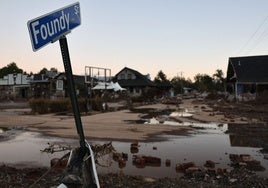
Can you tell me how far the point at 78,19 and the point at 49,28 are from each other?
35 centimetres

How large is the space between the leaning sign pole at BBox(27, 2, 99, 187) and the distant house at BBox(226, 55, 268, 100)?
120 feet

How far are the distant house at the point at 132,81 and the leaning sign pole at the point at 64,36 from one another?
2205 inches

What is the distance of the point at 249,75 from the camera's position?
134 feet

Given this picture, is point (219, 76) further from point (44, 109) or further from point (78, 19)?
point (78, 19)

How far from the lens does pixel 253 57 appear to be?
43656 millimetres

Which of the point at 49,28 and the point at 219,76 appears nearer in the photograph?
the point at 49,28

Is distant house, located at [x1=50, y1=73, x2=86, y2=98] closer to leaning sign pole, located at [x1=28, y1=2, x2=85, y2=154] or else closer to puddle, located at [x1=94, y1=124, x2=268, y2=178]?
puddle, located at [x1=94, y1=124, x2=268, y2=178]

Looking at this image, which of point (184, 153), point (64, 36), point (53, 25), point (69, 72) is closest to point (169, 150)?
point (184, 153)

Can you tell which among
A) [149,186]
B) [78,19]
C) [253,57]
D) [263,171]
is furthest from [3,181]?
[253,57]

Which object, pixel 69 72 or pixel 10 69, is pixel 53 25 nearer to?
pixel 69 72

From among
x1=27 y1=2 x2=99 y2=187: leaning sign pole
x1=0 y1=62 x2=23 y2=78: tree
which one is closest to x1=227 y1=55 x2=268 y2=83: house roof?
x1=27 y1=2 x2=99 y2=187: leaning sign pole

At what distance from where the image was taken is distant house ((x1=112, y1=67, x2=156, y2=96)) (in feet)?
196

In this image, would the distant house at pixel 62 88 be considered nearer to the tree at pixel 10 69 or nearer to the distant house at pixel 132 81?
the distant house at pixel 132 81

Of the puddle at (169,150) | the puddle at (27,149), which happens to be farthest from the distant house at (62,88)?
the puddle at (169,150)
